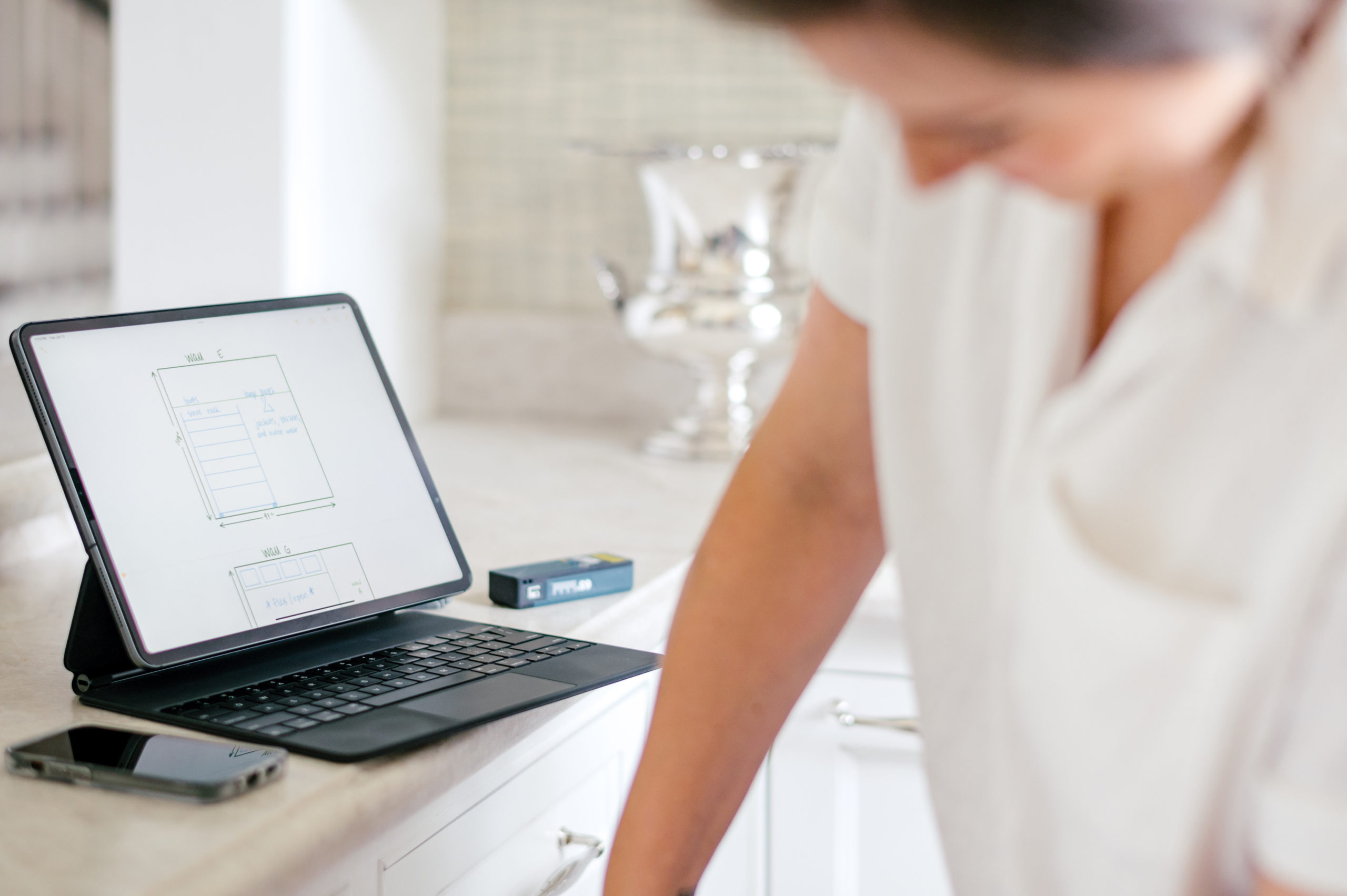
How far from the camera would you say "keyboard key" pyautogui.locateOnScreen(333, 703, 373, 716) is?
67cm

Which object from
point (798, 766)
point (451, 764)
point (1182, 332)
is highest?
point (1182, 332)

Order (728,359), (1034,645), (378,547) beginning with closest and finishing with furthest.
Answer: (1034,645), (378,547), (728,359)

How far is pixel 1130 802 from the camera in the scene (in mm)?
426

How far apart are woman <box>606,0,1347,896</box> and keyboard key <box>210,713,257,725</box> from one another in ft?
1.10

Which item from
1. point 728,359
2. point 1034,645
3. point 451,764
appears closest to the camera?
point 1034,645

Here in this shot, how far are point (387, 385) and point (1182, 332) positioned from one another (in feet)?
1.92

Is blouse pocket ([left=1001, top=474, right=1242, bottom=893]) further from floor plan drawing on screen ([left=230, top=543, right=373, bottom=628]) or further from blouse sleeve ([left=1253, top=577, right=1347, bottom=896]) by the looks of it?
floor plan drawing on screen ([left=230, top=543, right=373, bottom=628])

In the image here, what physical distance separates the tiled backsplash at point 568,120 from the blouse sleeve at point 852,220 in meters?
1.10

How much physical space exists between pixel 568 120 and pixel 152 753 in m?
1.30

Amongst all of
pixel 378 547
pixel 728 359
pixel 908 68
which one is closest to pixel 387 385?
pixel 378 547

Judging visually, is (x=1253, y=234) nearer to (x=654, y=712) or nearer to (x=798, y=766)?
(x=654, y=712)

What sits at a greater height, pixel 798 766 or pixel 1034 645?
pixel 1034 645

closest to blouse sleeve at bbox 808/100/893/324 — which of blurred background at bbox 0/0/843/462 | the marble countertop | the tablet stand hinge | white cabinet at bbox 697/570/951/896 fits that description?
the marble countertop

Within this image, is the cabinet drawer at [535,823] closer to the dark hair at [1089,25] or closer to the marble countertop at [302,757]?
the marble countertop at [302,757]
